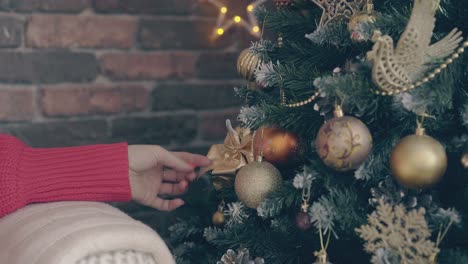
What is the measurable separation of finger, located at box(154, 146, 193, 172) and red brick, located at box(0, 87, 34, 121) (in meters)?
0.43

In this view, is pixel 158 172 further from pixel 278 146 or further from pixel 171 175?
pixel 278 146

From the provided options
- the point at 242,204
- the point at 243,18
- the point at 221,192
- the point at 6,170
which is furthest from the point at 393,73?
the point at 243,18

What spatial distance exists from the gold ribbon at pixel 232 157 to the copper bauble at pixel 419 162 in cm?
39

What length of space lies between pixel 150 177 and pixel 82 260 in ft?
1.72

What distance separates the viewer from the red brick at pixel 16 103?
1.49 m

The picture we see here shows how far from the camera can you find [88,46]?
1.56 meters

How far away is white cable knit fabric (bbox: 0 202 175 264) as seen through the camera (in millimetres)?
821

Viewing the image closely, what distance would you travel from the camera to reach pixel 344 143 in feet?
2.70

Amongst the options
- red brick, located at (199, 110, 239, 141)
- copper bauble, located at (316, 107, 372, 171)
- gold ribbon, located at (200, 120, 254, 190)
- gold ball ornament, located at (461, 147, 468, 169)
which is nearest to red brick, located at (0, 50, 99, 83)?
red brick, located at (199, 110, 239, 141)

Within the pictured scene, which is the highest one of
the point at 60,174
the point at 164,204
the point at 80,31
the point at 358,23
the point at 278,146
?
the point at 358,23

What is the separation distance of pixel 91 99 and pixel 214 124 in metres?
0.36

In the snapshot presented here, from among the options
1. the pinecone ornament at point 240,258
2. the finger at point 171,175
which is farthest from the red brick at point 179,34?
the pinecone ornament at point 240,258

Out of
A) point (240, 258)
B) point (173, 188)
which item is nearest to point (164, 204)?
point (173, 188)

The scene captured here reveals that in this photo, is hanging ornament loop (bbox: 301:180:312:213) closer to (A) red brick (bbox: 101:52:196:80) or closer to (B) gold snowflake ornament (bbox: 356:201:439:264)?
(B) gold snowflake ornament (bbox: 356:201:439:264)
